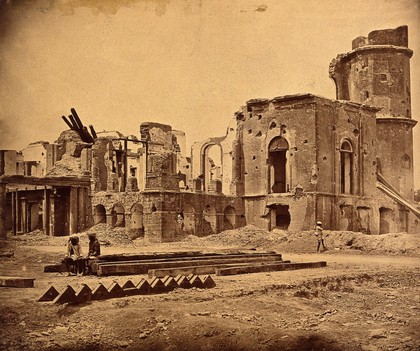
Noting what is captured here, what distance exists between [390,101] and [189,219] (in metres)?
16.2

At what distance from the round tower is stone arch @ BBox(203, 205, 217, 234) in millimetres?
11992

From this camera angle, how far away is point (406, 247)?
1959cm

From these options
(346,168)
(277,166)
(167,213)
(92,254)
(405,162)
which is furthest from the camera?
(405,162)

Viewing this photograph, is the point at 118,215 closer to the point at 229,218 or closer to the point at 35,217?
the point at 229,218

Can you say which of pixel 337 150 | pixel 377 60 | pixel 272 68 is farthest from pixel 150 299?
pixel 377 60

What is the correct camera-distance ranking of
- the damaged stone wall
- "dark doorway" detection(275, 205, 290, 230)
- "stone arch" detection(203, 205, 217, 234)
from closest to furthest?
the damaged stone wall, "stone arch" detection(203, 205, 217, 234), "dark doorway" detection(275, 205, 290, 230)

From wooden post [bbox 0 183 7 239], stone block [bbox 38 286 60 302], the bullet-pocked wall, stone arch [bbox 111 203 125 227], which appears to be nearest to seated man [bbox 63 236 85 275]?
stone block [bbox 38 286 60 302]

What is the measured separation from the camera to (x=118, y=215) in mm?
29297

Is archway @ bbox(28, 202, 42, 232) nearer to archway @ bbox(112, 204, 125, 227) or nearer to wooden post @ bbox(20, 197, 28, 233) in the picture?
wooden post @ bbox(20, 197, 28, 233)

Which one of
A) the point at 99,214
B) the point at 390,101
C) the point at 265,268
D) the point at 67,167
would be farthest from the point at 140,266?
the point at 390,101

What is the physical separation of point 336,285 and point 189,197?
50.8 ft

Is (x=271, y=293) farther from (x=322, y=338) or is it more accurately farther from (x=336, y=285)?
(x=322, y=338)

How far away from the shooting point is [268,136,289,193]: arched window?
28219 mm

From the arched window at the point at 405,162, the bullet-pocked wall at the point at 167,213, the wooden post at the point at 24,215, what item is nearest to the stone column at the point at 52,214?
the bullet-pocked wall at the point at 167,213
